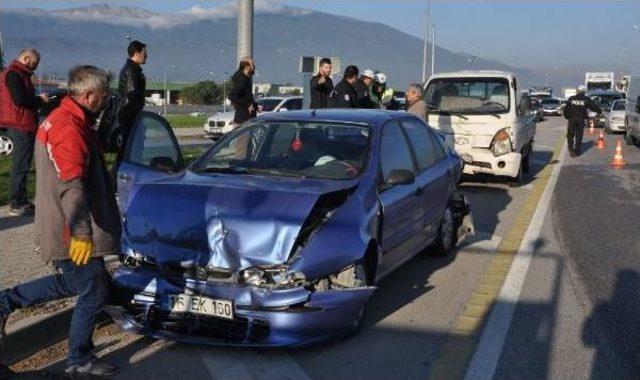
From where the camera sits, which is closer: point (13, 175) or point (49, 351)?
point (49, 351)

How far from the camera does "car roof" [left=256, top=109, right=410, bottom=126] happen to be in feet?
20.4

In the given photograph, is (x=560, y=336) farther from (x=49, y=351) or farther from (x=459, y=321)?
(x=49, y=351)

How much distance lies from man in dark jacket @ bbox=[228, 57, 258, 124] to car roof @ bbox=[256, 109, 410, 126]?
3254 millimetres

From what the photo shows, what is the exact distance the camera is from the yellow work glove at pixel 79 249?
385 cm

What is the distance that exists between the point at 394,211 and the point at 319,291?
4.44 feet

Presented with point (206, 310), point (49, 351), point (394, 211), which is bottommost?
point (49, 351)

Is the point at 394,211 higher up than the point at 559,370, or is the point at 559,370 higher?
the point at 394,211

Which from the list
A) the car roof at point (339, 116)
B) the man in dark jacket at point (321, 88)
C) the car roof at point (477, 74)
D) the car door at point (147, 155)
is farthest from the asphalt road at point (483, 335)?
the car roof at point (477, 74)

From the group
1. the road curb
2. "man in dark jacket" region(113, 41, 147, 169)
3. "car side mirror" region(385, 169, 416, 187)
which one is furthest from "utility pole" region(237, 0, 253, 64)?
the road curb

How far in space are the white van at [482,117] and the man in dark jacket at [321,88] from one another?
7.38 feet

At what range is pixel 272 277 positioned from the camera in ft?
14.9

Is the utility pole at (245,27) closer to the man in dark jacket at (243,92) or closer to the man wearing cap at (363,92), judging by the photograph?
the man in dark jacket at (243,92)

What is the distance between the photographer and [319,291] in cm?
456

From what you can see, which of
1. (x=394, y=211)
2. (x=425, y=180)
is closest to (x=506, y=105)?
(x=425, y=180)
